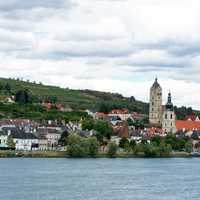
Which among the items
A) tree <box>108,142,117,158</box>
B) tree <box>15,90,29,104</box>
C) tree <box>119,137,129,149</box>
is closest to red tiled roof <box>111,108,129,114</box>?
tree <box>15,90,29,104</box>

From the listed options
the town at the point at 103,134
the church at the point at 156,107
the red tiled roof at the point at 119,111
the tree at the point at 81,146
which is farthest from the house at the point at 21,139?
the red tiled roof at the point at 119,111

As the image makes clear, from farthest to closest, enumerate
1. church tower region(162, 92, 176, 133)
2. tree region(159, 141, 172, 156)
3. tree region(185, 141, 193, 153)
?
1. church tower region(162, 92, 176, 133)
2. tree region(185, 141, 193, 153)
3. tree region(159, 141, 172, 156)

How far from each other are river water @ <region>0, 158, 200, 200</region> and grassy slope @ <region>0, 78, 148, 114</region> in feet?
281

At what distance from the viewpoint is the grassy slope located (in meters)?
170

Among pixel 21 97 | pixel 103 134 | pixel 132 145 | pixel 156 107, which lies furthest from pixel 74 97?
pixel 132 145

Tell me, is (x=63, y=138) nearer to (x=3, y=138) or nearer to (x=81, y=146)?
(x=3, y=138)

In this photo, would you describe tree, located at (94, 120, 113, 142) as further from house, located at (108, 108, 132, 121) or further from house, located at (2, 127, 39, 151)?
house, located at (108, 108, 132, 121)

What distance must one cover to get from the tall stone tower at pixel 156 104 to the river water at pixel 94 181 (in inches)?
2838

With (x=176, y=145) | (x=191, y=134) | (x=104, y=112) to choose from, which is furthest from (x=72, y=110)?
(x=176, y=145)

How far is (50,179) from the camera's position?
60375 millimetres

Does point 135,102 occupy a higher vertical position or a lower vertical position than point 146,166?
higher

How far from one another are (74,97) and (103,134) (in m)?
67.0

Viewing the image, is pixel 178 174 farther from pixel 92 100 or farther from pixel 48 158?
pixel 92 100

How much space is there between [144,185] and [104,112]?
106674mm
